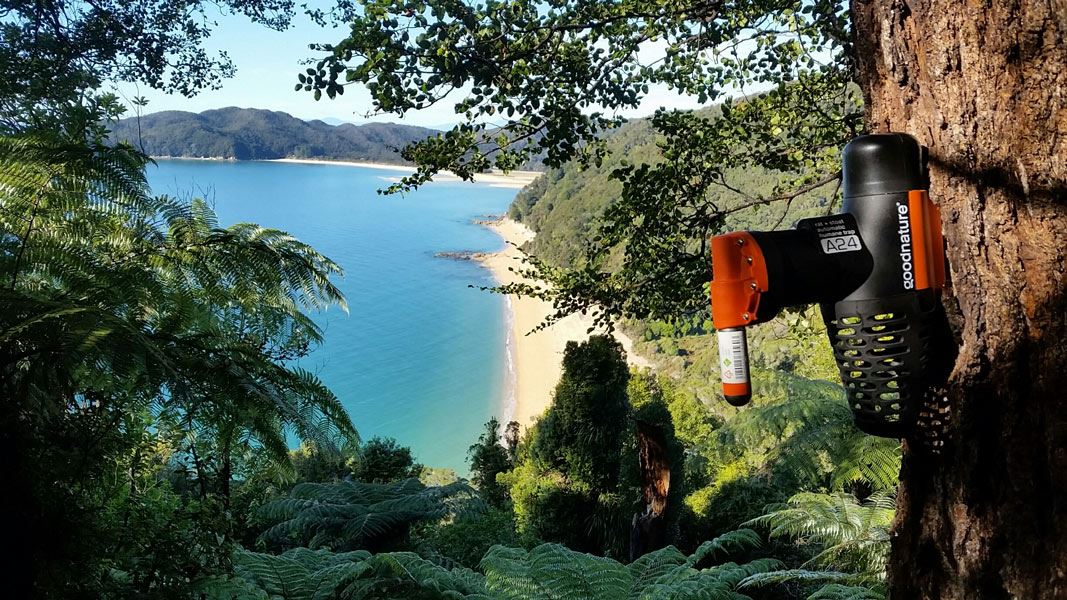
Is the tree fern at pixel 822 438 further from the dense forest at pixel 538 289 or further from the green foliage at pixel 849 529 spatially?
the green foliage at pixel 849 529

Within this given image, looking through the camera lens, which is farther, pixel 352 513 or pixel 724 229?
pixel 352 513

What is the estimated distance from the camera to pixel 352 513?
7227 mm

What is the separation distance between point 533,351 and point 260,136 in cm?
9477

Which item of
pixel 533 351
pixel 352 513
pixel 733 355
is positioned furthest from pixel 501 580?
pixel 533 351

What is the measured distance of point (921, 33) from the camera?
1.05 metres

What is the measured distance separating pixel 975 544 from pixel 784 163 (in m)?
2.62

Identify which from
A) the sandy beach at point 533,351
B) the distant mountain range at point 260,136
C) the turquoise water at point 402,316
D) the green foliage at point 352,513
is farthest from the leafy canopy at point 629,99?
the distant mountain range at point 260,136

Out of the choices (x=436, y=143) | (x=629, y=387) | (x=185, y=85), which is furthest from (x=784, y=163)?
(x=629, y=387)

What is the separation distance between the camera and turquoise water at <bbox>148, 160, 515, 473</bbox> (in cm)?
2923

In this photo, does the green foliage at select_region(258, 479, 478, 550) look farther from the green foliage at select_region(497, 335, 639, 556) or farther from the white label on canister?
the white label on canister

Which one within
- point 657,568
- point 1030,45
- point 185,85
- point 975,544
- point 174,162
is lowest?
point 657,568

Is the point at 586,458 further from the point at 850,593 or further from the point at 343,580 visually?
the point at 850,593

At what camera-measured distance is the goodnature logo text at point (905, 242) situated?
1.03 meters

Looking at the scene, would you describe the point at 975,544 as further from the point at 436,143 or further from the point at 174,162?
the point at 174,162
